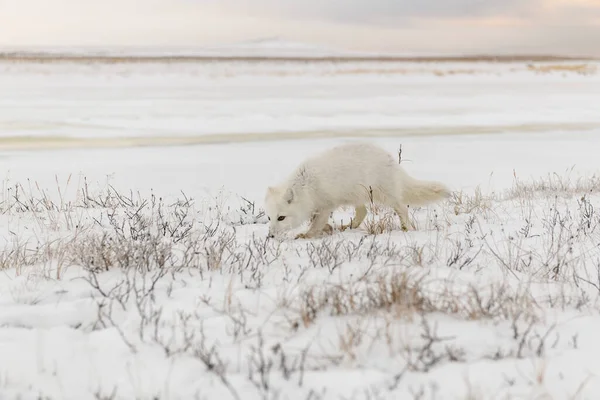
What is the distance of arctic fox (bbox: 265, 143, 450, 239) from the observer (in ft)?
19.9

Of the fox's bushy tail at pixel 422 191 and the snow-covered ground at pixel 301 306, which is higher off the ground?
the fox's bushy tail at pixel 422 191

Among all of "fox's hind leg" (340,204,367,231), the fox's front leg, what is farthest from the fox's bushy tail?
the fox's front leg

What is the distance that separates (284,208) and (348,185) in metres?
0.74

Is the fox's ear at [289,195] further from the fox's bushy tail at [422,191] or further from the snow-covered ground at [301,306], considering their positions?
the fox's bushy tail at [422,191]

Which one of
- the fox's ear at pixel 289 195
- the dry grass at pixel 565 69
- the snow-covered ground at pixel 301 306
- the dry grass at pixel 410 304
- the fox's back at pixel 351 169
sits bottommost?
the snow-covered ground at pixel 301 306

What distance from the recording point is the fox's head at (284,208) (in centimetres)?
584

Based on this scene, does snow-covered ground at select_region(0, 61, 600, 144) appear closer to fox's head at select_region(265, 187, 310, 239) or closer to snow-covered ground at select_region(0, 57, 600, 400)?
snow-covered ground at select_region(0, 57, 600, 400)

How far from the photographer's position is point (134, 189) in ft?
31.2

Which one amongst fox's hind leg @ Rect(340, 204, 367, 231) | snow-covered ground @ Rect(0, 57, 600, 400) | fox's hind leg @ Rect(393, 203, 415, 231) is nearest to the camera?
snow-covered ground @ Rect(0, 57, 600, 400)

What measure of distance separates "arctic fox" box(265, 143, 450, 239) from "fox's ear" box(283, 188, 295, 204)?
0.04m

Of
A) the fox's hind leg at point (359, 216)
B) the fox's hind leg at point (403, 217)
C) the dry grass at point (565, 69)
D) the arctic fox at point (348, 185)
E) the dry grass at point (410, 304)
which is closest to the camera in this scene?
the dry grass at point (410, 304)

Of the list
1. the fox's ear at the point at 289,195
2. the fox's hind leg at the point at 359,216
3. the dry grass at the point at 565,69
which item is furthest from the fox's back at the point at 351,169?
the dry grass at the point at 565,69

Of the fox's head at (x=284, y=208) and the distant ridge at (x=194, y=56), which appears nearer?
the fox's head at (x=284, y=208)

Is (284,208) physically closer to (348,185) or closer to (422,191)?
(348,185)
